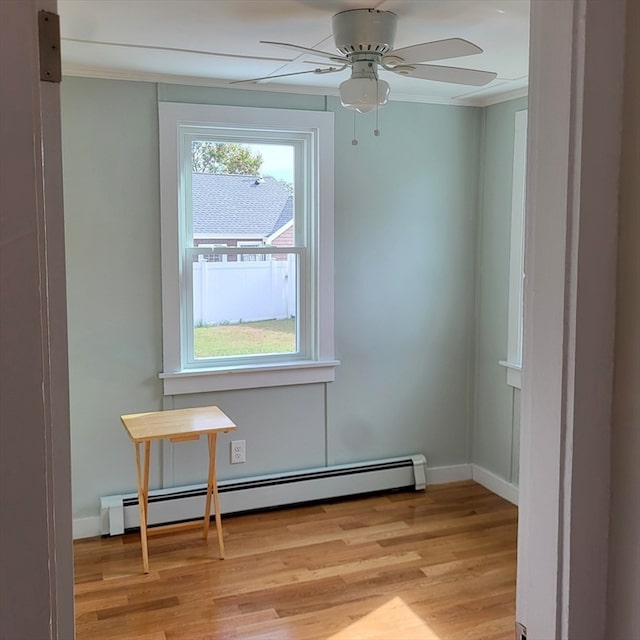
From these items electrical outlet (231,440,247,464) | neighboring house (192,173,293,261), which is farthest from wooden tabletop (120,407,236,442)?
neighboring house (192,173,293,261)

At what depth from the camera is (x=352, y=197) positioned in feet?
12.5

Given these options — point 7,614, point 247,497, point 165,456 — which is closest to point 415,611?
point 247,497

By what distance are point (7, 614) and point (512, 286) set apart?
3.46m

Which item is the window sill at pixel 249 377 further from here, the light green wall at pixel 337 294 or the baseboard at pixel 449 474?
the baseboard at pixel 449 474

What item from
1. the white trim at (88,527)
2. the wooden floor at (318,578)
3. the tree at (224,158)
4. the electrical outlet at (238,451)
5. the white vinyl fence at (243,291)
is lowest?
the wooden floor at (318,578)

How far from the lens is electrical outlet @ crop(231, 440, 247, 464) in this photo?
12.2 feet

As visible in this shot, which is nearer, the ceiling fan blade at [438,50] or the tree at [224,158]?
the ceiling fan blade at [438,50]

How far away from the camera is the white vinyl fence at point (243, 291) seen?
12.0ft

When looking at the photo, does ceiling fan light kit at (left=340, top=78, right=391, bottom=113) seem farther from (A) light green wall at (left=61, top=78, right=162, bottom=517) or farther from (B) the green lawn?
(B) the green lawn

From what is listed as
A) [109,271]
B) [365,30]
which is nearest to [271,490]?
[109,271]

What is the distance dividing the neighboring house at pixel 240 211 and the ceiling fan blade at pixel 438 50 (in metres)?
1.47

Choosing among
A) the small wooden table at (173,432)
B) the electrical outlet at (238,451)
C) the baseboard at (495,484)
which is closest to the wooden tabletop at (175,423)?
the small wooden table at (173,432)

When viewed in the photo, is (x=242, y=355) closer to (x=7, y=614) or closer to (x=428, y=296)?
(x=428, y=296)

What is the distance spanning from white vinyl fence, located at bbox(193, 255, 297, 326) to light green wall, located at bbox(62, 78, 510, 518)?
259mm
